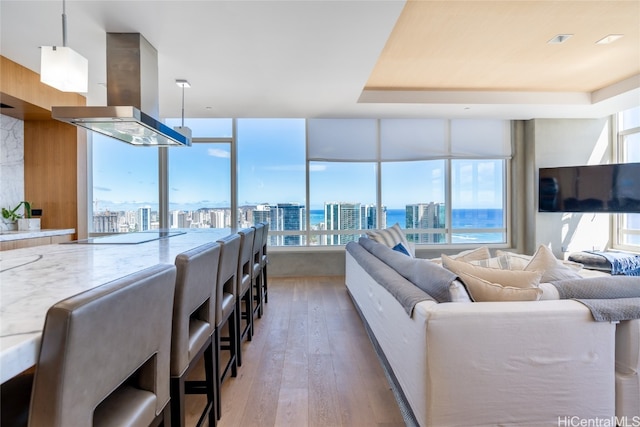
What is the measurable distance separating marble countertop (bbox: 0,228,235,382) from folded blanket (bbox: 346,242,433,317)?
1.27 m

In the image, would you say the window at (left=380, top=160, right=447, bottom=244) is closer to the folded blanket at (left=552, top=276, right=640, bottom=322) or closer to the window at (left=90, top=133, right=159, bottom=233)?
the folded blanket at (left=552, top=276, right=640, bottom=322)

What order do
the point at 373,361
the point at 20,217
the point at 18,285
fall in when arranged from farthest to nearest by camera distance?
the point at 20,217
the point at 373,361
the point at 18,285

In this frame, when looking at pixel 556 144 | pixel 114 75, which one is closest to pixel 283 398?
pixel 114 75

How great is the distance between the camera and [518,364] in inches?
56.0

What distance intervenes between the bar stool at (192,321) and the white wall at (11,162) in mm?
3846

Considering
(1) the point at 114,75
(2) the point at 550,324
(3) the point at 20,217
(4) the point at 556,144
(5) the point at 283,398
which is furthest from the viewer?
(4) the point at 556,144

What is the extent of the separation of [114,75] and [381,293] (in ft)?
9.20

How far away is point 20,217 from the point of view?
146 inches

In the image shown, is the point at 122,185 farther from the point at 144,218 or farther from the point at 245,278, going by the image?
the point at 245,278

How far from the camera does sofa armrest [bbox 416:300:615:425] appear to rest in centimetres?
139

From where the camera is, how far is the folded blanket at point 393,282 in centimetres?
155

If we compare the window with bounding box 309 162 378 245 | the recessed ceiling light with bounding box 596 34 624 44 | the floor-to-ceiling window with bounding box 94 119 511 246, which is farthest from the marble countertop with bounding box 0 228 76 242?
the recessed ceiling light with bounding box 596 34 624 44

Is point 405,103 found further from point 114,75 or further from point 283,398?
point 283,398

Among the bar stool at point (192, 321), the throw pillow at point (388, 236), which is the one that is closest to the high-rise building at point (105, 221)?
the throw pillow at point (388, 236)
